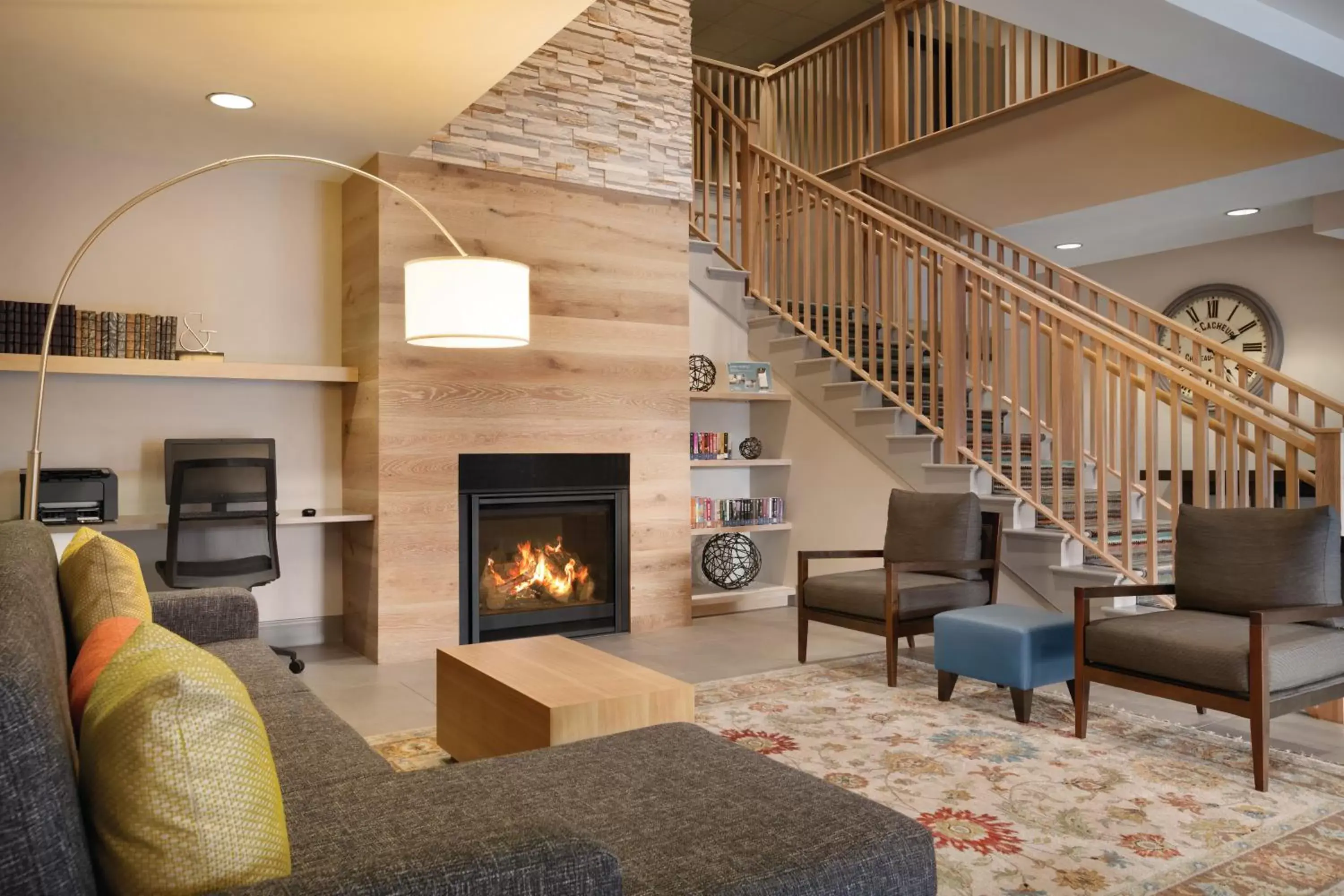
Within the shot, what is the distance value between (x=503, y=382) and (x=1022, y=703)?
292 cm

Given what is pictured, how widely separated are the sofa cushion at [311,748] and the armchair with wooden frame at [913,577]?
2.61m

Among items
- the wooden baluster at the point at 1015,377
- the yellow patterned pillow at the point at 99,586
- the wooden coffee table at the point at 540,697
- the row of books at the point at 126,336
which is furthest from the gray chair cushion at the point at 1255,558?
the row of books at the point at 126,336

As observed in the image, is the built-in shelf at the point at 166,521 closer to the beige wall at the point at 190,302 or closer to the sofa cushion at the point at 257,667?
the beige wall at the point at 190,302

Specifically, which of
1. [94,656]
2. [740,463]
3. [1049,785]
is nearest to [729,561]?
[740,463]

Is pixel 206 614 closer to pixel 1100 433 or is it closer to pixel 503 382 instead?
pixel 503 382

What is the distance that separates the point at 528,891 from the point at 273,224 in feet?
15.3

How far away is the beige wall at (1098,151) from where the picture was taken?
562 centimetres

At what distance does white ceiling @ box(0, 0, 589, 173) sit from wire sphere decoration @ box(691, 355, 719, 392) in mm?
2417

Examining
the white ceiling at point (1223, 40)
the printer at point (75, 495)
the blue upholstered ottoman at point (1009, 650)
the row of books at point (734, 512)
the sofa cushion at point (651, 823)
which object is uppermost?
the white ceiling at point (1223, 40)

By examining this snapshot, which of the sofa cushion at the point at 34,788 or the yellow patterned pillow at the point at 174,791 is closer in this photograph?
the sofa cushion at the point at 34,788

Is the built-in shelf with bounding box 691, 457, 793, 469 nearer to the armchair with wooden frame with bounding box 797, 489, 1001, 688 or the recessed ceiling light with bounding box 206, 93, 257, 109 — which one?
the armchair with wooden frame with bounding box 797, 489, 1001, 688

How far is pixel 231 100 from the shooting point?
404 centimetres

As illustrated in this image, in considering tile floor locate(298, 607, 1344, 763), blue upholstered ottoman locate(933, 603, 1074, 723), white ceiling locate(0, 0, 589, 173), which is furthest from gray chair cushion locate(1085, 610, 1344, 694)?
white ceiling locate(0, 0, 589, 173)

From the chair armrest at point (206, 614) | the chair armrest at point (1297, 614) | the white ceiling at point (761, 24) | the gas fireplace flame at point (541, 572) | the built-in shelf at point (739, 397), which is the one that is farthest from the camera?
the white ceiling at point (761, 24)
